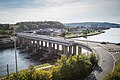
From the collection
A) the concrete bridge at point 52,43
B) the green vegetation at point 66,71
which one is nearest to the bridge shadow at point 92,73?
the green vegetation at point 66,71

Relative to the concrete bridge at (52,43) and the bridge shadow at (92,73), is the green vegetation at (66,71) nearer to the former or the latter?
the bridge shadow at (92,73)

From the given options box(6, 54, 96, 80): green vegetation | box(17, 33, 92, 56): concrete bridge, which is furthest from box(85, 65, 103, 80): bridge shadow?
box(17, 33, 92, 56): concrete bridge

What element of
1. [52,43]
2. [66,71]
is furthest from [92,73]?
[52,43]

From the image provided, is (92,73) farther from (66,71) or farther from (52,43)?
(52,43)

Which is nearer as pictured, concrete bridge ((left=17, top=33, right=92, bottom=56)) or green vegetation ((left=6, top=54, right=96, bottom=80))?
green vegetation ((left=6, top=54, right=96, bottom=80))

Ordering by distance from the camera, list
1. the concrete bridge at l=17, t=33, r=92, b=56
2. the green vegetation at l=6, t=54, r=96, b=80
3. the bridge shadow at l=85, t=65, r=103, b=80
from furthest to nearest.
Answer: the concrete bridge at l=17, t=33, r=92, b=56
the bridge shadow at l=85, t=65, r=103, b=80
the green vegetation at l=6, t=54, r=96, b=80

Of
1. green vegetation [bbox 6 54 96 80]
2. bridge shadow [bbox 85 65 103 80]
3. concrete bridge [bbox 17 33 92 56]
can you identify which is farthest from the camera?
concrete bridge [bbox 17 33 92 56]

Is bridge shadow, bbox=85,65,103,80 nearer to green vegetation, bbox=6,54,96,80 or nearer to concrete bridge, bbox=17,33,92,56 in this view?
green vegetation, bbox=6,54,96,80

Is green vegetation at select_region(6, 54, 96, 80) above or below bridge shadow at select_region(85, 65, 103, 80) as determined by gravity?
above

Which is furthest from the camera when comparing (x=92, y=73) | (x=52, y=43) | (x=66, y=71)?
(x=52, y=43)
